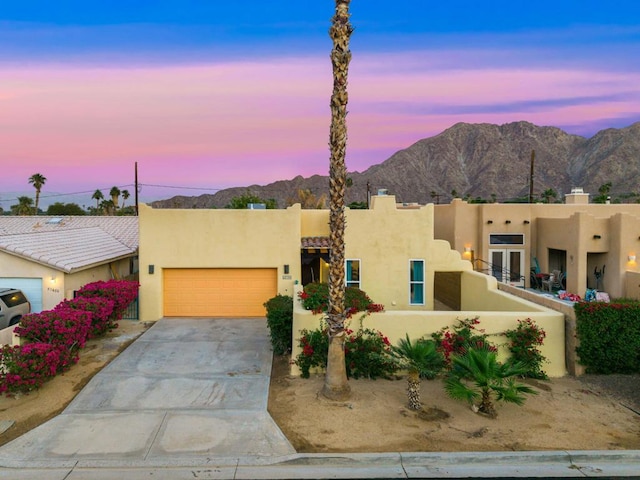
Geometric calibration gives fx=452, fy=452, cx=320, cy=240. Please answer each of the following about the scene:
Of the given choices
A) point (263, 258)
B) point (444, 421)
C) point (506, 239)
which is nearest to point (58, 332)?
point (263, 258)

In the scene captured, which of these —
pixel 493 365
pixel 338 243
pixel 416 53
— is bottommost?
pixel 493 365

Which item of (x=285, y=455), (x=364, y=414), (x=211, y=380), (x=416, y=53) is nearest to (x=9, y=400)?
(x=211, y=380)

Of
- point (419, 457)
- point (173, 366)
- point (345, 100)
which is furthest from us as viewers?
point (173, 366)

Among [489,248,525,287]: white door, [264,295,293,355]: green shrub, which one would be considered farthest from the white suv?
[489,248,525,287]: white door

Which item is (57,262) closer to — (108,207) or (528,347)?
(528,347)

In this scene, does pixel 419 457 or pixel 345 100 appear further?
pixel 345 100

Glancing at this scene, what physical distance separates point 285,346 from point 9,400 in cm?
629

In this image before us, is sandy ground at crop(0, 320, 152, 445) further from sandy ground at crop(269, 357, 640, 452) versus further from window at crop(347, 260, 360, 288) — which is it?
window at crop(347, 260, 360, 288)

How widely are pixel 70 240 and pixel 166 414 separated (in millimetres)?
13114

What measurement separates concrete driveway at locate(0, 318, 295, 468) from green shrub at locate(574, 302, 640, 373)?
7.57 m

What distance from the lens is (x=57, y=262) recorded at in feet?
49.4

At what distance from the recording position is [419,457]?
7055 millimetres

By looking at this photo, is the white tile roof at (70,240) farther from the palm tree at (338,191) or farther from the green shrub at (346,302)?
the palm tree at (338,191)

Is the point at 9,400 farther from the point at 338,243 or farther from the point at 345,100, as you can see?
the point at 345,100
